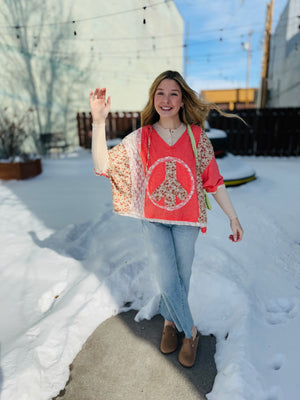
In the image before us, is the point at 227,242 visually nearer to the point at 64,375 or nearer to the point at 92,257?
the point at 92,257

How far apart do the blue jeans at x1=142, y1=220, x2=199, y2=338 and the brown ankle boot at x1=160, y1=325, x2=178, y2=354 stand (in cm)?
18

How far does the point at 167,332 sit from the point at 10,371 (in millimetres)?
974

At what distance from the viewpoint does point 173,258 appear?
1677mm

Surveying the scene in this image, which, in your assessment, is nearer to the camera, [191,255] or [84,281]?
[191,255]

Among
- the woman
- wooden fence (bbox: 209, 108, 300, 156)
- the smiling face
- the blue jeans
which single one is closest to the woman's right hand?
the woman

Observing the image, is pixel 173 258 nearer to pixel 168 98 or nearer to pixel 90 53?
pixel 168 98

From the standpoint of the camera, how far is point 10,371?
170 centimetres

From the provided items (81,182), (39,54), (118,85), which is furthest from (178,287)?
(118,85)

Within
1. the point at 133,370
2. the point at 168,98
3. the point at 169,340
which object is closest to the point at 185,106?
the point at 168,98

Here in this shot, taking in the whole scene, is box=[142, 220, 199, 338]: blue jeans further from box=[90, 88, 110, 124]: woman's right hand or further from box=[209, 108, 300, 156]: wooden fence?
box=[209, 108, 300, 156]: wooden fence

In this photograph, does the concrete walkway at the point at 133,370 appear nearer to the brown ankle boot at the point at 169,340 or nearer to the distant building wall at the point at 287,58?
the brown ankle boot at the point at 169,340

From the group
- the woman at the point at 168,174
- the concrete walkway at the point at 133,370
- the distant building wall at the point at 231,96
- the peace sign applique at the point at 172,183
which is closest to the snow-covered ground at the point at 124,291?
Result: the concrete walkway at the point at 133,370

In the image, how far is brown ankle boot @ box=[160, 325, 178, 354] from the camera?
→ 1899mm

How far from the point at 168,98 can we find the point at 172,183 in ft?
1.54
